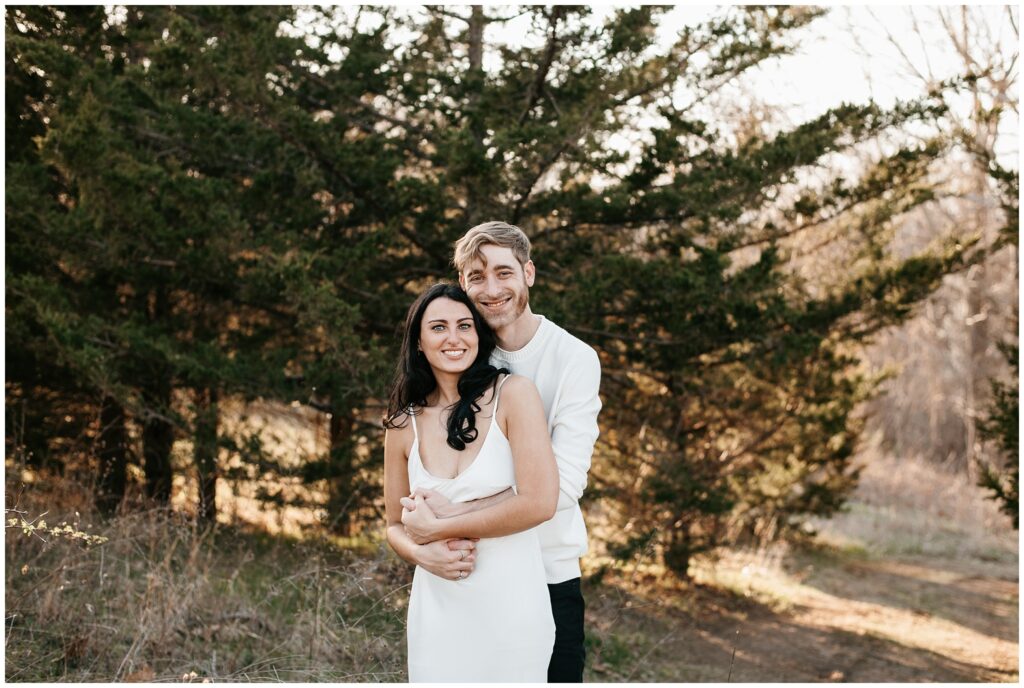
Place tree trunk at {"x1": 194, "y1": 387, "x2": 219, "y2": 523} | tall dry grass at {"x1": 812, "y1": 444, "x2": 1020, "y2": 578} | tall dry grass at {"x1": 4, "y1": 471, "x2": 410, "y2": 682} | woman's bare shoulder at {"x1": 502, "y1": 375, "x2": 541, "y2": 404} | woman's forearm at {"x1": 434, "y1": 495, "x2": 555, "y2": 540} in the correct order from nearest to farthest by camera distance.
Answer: woman's forearm at {"x1": 434, "y1": 495, "x2": 555, "y2": 540}, woman's bare shoulder at {"x1": 502, "y1": 375, "x2": 541, "y2": 404}, tall dry grass at {"x1": 4, "y1": 471, "x2": 410, "y2": 682}, tree trunk at {"x1": 194, "y1": 387, "x2": 219, "y2": 523}, tall dry grass at {"x1": 812, "y1": 444, "x2": 1020, "y2": 578}

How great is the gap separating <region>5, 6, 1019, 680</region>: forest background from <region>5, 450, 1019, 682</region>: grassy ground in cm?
7

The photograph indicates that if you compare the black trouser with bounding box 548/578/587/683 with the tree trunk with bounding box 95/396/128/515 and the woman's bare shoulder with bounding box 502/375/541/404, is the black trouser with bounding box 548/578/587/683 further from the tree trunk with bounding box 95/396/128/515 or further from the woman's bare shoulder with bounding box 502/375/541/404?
the tree trunk with bounding box 95/396/128/515

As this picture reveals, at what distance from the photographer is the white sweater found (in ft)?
9.21

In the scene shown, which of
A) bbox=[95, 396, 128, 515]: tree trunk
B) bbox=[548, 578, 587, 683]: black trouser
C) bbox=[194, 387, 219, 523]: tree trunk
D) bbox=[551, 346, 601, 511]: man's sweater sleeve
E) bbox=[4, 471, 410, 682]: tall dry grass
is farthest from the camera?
bbox=[95, 396, 128, 515]: tree trunk

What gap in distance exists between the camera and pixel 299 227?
23.9 ft

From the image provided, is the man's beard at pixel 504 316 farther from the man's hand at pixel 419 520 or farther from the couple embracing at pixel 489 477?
the man's hand at pixel 419 520

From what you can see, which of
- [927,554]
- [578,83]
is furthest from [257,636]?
[927,554]

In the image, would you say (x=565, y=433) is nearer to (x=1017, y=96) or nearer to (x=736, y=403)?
(x=736, y=403)

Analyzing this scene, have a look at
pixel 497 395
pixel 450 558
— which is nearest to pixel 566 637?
pixel 450 558

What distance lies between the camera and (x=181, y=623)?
468 cm

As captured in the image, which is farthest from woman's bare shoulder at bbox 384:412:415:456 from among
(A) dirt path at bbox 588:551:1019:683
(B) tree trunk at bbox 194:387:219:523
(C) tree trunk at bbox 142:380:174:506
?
(C) tree trunk at bbox 142:380:174:506

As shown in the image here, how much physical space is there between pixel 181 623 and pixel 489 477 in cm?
292

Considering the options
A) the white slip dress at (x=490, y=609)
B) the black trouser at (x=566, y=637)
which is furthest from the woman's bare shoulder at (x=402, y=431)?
the black trouser at (x=566, y=637)

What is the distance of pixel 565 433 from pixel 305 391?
4226mm
